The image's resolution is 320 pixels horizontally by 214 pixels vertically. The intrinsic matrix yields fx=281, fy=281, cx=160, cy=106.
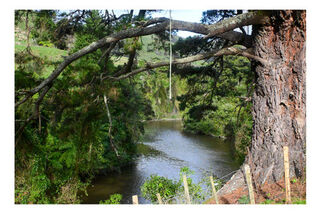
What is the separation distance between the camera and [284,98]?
3688 millimetres

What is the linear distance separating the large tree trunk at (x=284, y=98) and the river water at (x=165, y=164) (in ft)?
16.3

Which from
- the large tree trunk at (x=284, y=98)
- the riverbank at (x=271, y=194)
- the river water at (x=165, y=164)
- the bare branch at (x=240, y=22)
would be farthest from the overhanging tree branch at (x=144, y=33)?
the river water at (x=165, y=164)

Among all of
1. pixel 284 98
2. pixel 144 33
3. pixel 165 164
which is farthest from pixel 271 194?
pixel 165 164

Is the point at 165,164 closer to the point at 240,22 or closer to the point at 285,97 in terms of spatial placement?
the point at 285,97

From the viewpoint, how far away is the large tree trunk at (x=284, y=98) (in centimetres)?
366

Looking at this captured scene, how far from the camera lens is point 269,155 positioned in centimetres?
368

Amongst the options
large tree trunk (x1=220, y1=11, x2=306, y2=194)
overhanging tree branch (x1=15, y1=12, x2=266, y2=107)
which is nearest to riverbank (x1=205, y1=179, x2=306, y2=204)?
large tree trunk (x1=220, y1=11, x2=306, y2=194)

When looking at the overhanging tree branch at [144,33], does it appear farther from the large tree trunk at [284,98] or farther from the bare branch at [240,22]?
the large tree trunk at [284,98]

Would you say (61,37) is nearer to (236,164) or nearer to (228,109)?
(236,164)

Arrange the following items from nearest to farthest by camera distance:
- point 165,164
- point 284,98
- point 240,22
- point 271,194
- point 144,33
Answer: point 271,194 → point 284,98 → point 240,22 → point 144,33 → point 165,164

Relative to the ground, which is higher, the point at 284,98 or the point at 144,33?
the point at 144,33

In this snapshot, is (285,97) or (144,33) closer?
(285,97)

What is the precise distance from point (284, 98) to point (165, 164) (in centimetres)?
915
